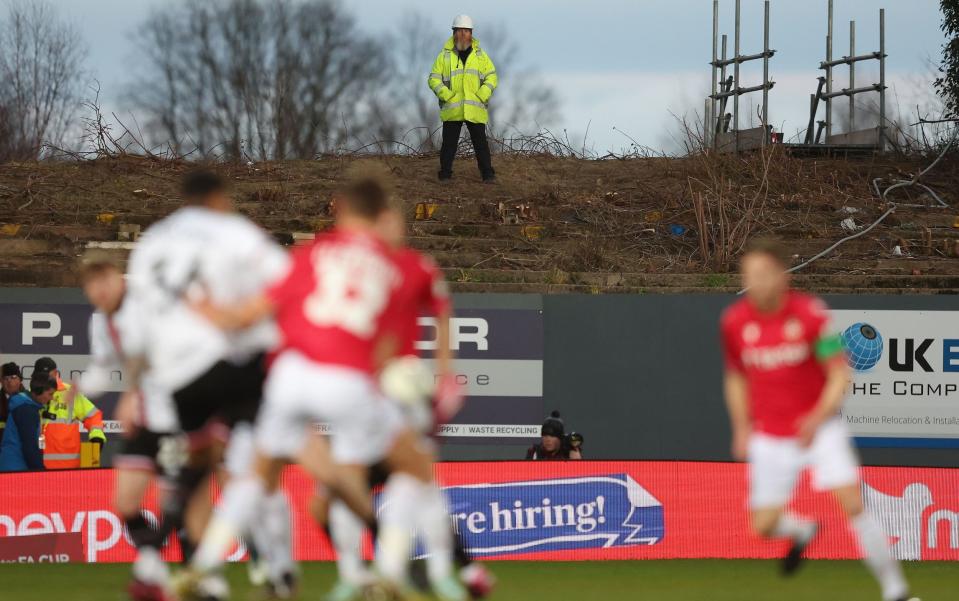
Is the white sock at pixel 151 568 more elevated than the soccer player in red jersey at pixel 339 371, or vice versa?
the soccer player in red jersey at pixel 339 371

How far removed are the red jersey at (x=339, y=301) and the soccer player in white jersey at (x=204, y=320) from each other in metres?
0.69

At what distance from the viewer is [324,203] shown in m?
25.6

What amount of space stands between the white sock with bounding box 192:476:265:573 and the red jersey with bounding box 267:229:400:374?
0.88 m

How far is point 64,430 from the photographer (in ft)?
53.0

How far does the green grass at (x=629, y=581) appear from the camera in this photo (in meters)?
11.5

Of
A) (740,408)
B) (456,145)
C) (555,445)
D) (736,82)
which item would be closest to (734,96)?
(736,82)

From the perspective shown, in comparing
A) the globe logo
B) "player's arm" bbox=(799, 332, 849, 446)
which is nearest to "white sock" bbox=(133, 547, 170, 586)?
"player's arm" bbox=(799, 332, 849, 446)

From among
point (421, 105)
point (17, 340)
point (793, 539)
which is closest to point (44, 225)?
point (17, 340)

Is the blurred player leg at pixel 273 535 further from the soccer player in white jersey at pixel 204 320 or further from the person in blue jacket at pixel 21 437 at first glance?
the person in blue jacket at pixel 21 437

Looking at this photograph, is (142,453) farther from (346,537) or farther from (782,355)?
(782,355)

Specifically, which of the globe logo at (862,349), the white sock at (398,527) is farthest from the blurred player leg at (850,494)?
the globe logo at (862,349)

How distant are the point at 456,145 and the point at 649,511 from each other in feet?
39.0

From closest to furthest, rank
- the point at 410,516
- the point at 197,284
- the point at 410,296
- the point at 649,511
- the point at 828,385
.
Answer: the point at 410,296, the point at 410,516, the point at 197,284, the point at 828,385, the point at 649,511

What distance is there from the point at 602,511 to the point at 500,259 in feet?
28.7
